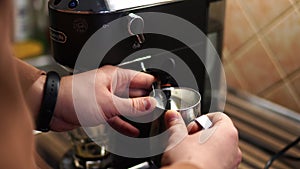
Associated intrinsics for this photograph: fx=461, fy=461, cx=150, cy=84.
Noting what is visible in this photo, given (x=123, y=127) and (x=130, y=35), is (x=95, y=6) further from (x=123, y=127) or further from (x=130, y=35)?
(x=123, y=127)

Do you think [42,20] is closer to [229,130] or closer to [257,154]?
[257,154]

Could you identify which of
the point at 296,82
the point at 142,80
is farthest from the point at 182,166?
the point at 296,82

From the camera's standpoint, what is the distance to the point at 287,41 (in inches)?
38.8

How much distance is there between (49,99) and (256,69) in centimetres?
56

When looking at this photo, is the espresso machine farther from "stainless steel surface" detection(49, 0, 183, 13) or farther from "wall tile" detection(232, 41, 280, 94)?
"wall tile" detection(232, 41, 280, 94)

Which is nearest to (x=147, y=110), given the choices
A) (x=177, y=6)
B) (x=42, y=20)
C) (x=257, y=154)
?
(x=177, y=6)

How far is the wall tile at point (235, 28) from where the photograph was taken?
106 cm

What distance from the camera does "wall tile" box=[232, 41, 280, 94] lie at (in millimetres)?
1039

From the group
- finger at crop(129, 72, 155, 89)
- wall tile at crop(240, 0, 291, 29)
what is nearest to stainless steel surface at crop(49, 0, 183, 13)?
finger at crop(129, 72, 155, 89)

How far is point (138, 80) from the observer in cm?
69

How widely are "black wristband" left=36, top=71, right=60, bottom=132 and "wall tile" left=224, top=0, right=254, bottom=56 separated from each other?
1.74ft

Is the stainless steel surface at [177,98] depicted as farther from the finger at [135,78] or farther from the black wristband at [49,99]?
the black wristband at [49,99]

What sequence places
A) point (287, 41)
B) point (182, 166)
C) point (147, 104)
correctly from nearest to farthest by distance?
1. point (182, 166)
2. point (147, 104)
3. point (287, 41)

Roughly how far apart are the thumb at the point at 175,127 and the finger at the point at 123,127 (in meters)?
0.12
